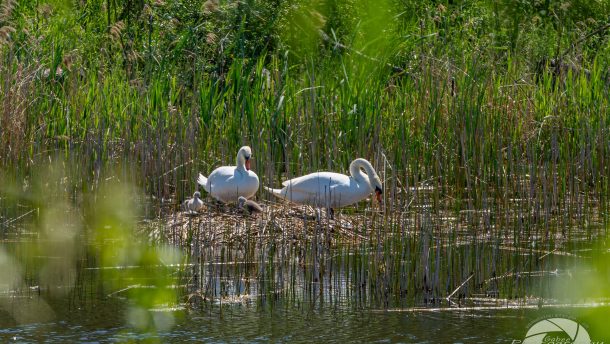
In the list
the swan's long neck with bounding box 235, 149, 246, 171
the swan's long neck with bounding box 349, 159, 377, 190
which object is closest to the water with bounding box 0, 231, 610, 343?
the swan's long neck with bounding box 349, 159, 377, 190

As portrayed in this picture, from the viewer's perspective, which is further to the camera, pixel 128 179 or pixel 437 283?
pixel 128 179

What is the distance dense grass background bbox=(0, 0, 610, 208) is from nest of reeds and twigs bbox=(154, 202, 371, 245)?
42 centimetres

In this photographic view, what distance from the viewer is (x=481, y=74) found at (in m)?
9.81

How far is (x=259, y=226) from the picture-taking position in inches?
291

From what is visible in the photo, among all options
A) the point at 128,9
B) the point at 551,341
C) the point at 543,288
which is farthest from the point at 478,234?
the point at 128,9

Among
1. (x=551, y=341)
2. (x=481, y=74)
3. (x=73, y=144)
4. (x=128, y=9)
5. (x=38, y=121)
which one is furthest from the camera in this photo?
(x=128, y=9)

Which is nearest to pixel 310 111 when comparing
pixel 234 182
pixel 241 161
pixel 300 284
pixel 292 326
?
pixel 241 161

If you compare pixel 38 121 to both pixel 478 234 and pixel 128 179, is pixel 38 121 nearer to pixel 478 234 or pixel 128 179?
pixel 128 179

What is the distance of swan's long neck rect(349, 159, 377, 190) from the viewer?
833 centimetres

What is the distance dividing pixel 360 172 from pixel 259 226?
1.33m

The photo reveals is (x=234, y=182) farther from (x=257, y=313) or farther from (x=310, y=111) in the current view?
(x=257, y=313)

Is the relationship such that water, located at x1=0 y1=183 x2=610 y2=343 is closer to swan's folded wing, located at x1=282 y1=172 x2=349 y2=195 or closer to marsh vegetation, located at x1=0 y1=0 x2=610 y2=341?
marsh vegetation, located at x1=0 y1=0 x2=610 y2=341

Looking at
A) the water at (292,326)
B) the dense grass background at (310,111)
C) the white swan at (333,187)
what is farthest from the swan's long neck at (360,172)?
the water at (292,326)

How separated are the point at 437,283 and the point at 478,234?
5.55ft
